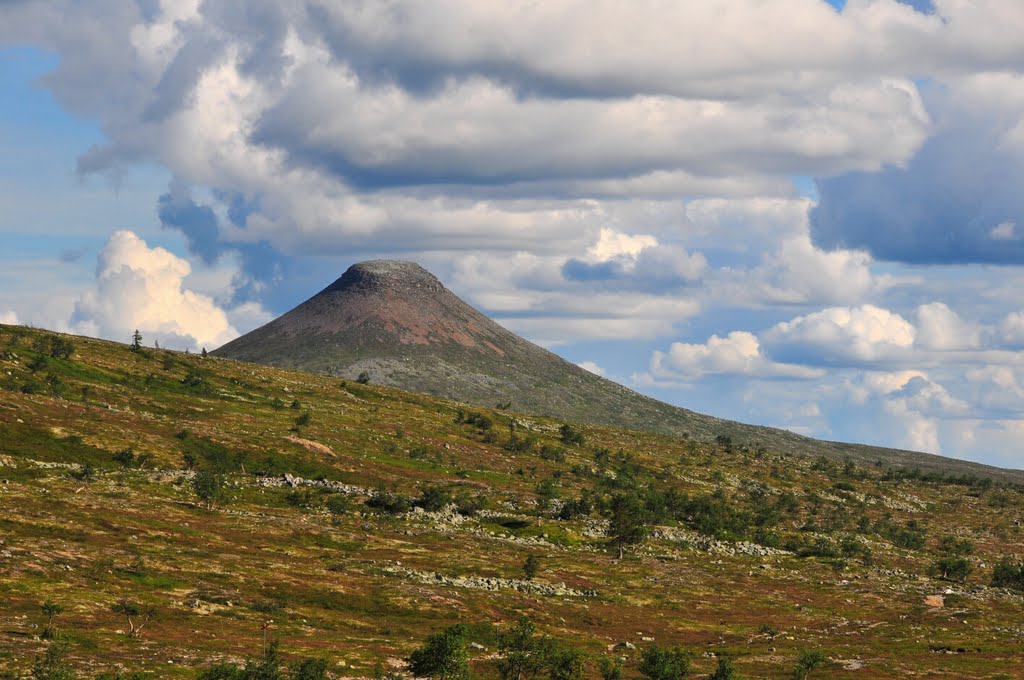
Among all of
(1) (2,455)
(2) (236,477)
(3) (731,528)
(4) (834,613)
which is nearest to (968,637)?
(4) (834,613)

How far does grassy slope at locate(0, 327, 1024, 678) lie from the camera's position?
7688cm

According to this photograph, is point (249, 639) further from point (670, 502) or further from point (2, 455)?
point (670, 502)

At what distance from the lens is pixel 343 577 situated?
326 ft

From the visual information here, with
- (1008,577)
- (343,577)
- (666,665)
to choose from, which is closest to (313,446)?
(343,577)

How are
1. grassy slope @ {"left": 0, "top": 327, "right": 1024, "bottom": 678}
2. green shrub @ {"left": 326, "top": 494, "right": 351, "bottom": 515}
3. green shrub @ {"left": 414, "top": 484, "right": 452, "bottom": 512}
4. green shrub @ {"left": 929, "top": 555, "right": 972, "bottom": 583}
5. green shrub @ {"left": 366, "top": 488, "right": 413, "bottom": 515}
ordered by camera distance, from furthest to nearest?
green shrub @ {"left": 414, "top": 484, "right": 452, "bottom": 512}
green shrub @ {"left": 366, "top": 488, "right": 413, "bottom": 515}
green shrub @ {"left": 929, "top": 555, "right": 972, "bottom": 583}
green shrub @ {"left": 326, "top": 494, "right": 351, "bottom": 515}
grassy slope @ {"left": 0, "top": 327, "right": 1024, "bottom": 678}

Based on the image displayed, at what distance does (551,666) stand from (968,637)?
186ft

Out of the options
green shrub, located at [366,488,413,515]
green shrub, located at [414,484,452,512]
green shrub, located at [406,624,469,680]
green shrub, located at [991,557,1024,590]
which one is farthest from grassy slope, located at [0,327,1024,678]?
green shrub, located at [414,484,452,512]

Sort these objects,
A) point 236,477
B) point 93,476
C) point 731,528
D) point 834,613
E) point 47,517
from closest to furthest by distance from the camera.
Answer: point 47,517, point 834,613, point 93,476, point 236,477, point 731,528

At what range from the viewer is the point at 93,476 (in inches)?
4875

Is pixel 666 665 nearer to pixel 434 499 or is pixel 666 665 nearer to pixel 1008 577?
pixel 434 499

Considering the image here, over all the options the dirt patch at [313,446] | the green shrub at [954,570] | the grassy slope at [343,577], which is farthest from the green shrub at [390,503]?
the green shrub at [954,570]

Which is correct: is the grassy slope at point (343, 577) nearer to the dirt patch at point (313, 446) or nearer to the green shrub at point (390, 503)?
the dirt patch at point (313, 446)

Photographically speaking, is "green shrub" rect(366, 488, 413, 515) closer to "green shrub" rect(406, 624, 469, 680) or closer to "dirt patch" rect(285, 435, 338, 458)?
"dirt patch" rect(285, 435, 338, 458)

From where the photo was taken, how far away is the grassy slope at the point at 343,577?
76.9 meters
